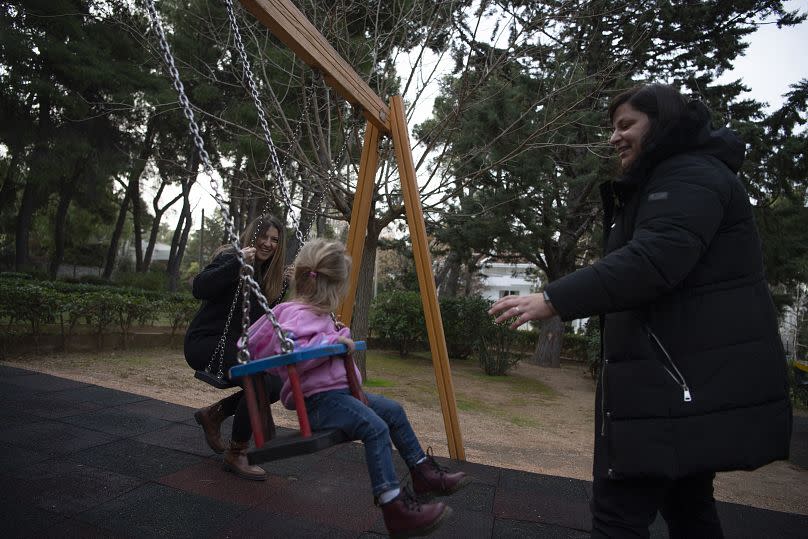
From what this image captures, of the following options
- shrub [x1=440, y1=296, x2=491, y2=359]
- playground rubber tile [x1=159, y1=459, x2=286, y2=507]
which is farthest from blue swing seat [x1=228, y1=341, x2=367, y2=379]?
shrub [x1=440, y1=296, x2=491, y2=359]

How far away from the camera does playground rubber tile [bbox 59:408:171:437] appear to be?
3594 mm

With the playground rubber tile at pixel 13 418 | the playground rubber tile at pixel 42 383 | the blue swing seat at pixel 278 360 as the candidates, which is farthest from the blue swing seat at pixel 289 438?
the playground rubber tile at pixel 42 383

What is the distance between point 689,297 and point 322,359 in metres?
1.21

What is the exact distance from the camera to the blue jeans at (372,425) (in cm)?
185

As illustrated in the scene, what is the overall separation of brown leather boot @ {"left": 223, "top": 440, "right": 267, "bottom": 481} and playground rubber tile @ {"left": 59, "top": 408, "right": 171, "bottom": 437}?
0.94 m

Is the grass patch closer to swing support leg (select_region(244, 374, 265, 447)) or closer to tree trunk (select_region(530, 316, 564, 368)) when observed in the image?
swing support leg (select_region(244, 374, 265, 447))

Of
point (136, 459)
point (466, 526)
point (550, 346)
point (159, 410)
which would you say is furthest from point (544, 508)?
point (550, 346)

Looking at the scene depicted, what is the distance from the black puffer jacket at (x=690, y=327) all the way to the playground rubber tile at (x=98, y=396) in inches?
158

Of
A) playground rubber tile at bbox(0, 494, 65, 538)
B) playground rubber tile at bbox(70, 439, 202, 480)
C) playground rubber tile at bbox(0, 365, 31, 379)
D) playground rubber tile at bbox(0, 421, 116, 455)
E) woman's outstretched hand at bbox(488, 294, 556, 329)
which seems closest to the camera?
woman's outstretched hand at bbox(488, 294, 556, 329)

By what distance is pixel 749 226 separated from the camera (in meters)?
1.50

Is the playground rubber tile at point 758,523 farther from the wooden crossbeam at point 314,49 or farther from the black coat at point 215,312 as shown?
the wooden crossbeam at point 314,49

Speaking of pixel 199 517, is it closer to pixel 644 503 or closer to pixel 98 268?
pixel 644 503

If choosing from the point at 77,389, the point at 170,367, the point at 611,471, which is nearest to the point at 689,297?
the point at 611,471

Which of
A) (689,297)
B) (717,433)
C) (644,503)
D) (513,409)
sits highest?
(689,297)
